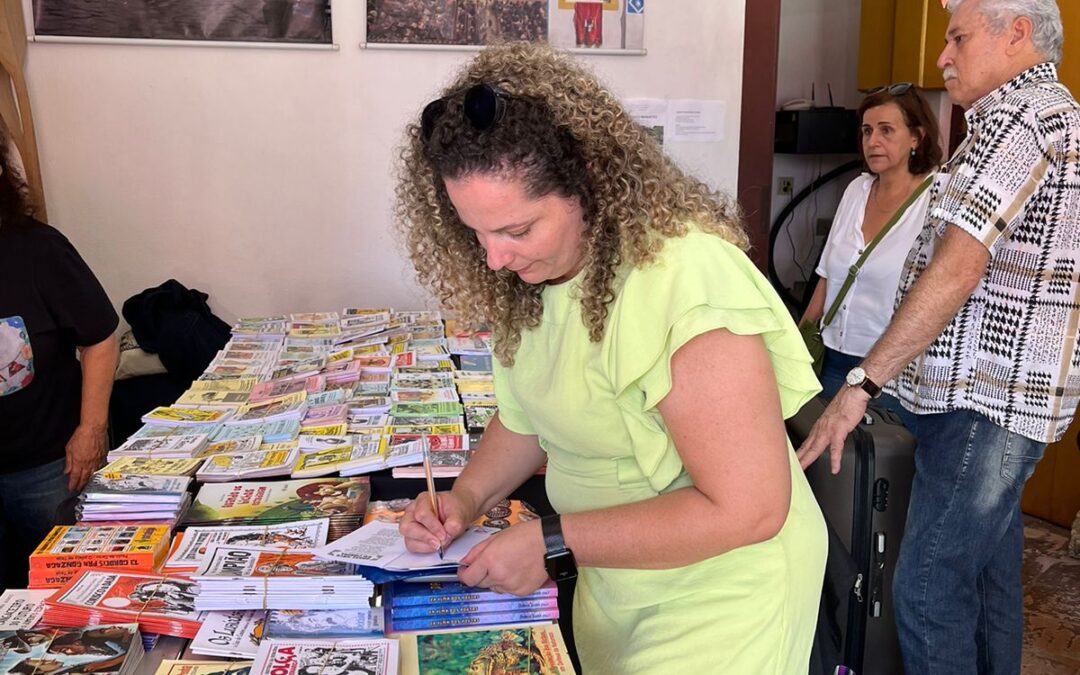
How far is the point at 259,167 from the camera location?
3.77m

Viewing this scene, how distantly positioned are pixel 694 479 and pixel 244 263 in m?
3.16

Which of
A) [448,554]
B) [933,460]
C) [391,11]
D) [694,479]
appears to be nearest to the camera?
[694,479]

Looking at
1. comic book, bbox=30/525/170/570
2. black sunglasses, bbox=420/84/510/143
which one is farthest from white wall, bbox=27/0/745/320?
black sunglasses, bbox=420/84/510/143

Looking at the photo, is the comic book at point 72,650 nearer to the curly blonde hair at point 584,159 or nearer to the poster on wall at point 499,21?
the curly blonde hair at point 584,159

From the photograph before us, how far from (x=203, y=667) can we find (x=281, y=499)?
59 centimetres

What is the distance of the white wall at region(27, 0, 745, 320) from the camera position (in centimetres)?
363

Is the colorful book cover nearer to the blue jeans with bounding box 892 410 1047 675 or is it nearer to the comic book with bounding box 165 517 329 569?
the comic book with bounding box 165 517 329 569

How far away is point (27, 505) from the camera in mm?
2418

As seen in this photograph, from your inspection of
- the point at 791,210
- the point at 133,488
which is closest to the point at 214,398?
the point at 133,488

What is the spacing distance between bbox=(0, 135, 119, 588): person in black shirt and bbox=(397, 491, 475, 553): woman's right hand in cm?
141

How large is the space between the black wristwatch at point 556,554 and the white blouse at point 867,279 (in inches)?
78.6

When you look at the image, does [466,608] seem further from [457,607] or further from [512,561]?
[512,561]

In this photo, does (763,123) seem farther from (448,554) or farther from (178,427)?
(448,554)

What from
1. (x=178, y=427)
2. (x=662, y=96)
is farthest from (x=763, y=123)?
(x=178, y=427)
